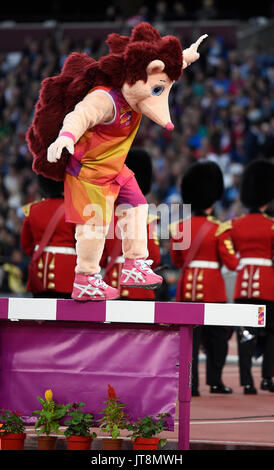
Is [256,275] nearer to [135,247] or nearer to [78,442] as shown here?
[135,247]

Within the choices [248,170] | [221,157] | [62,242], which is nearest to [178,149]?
[221,157]

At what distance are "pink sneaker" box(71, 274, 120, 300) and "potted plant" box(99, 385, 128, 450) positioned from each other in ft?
1.35

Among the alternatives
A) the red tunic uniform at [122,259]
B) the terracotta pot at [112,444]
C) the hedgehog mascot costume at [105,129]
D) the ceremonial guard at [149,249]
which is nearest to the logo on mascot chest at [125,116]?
the hedgehog mascot costume at [105,129]

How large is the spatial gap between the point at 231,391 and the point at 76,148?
10.8 feet

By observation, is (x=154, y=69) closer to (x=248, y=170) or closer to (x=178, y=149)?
(x=248, y=170)

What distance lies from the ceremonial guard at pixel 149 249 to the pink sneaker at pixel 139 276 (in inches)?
66.9

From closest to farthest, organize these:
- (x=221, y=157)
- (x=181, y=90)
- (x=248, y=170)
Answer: (x=248, y=170) → (x=221, y=157) → (x=181, y=90)

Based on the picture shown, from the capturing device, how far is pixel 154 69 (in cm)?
426

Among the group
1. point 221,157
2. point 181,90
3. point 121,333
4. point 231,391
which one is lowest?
point 231,391

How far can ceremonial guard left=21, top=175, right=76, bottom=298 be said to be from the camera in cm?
614

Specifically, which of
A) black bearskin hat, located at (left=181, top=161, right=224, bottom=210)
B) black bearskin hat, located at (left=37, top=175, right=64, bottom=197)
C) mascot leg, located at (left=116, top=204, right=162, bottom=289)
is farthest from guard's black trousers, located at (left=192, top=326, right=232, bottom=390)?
mascot leg, located at (left=116, top=204, right=162, bottom=289)

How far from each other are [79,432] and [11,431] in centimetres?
31

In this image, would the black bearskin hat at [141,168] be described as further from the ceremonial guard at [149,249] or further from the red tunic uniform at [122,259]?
the red tunic uniform at [122,259]

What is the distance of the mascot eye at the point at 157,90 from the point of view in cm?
430
